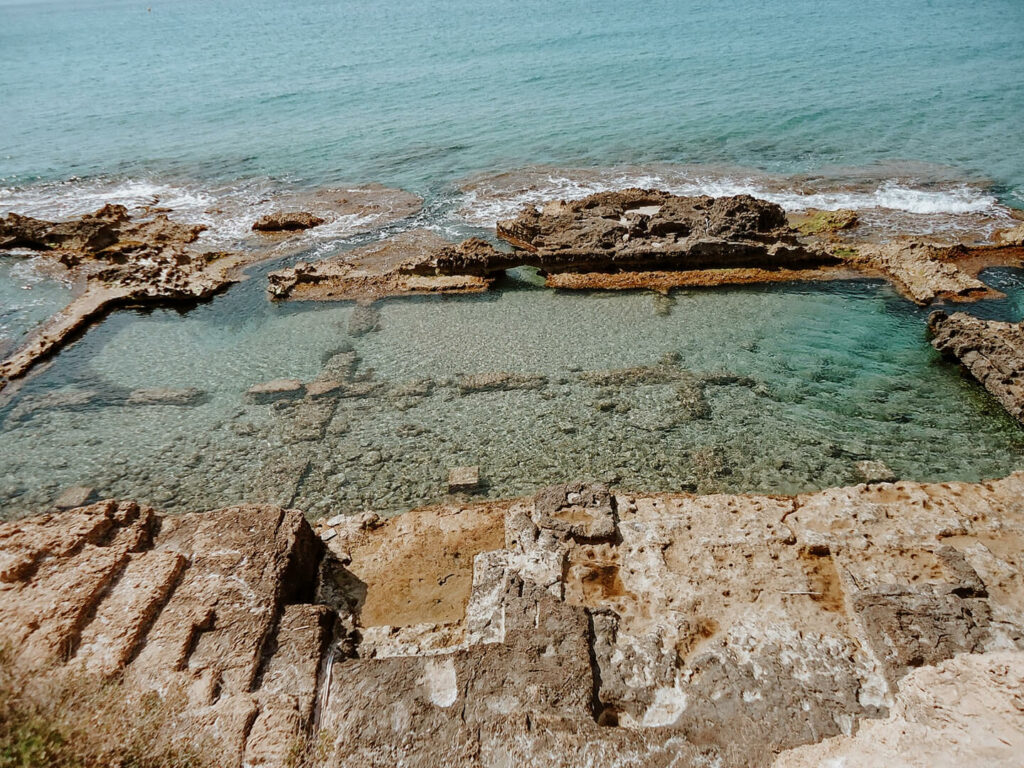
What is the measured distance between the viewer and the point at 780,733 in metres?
5.05

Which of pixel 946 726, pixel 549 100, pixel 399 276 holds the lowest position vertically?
pixel 399 276

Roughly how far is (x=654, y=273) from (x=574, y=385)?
18.2ft

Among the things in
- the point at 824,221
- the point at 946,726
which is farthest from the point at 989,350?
the point at 946,726

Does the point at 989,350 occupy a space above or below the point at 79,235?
below

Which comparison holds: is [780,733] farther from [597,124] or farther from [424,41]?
[424,41]

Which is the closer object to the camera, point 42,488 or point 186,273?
point 42,488

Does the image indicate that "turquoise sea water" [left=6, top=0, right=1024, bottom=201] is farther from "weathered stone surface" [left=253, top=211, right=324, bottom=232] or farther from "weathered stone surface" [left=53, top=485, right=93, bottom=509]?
"weathered stone surface" [left=53, top=485, right=93, bottom=509]

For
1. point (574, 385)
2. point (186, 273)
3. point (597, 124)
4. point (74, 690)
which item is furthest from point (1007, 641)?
point (597, 124)

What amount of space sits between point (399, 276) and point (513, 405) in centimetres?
665

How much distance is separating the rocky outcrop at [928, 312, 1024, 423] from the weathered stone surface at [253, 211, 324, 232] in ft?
60.2

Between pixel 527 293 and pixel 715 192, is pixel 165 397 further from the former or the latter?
pixel 715 192

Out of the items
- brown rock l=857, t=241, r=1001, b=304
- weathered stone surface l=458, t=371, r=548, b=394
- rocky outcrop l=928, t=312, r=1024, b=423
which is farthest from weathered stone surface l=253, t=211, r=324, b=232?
rocky outcrop l=928, t=312, r=1024, b=423

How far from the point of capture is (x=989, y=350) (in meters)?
10.8

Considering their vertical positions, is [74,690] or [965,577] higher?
[74,690]
